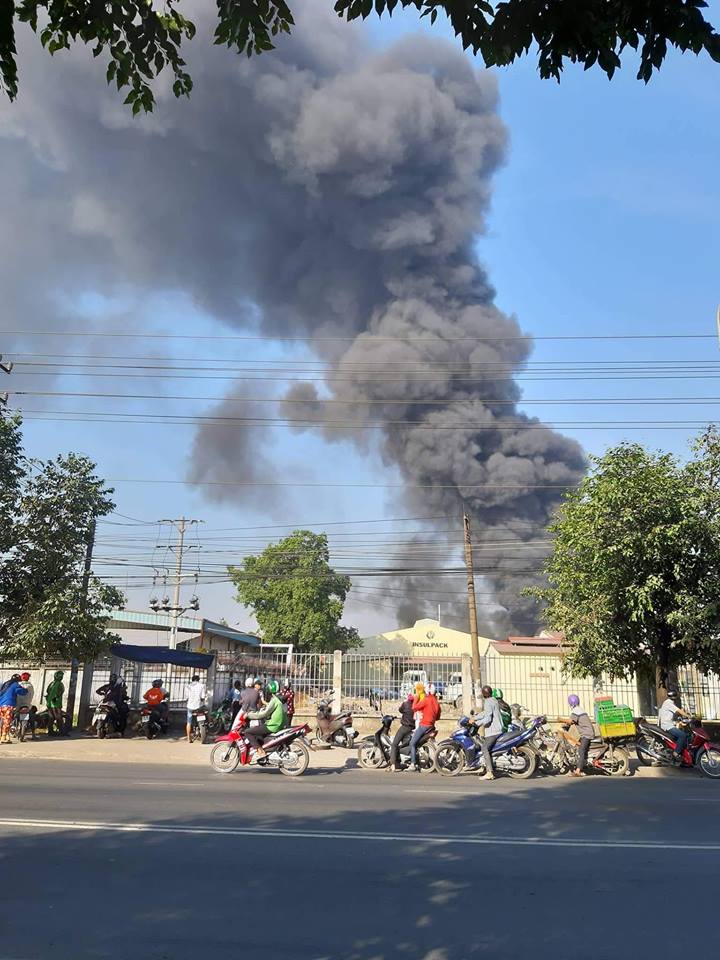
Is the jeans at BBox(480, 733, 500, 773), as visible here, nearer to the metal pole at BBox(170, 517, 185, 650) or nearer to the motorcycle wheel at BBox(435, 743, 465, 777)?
the motorcycle wheel at BBox(435, 743, 465, 777)

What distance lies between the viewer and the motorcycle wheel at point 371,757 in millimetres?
13984

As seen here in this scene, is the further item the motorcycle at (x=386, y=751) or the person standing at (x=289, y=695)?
the person standing at (x=289, y=695)

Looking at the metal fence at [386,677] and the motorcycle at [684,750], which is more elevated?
the metal fence at [386,677]

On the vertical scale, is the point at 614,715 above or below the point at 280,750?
above

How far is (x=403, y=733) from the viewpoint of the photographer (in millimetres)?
13531

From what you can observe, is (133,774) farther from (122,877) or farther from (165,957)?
(165,957)

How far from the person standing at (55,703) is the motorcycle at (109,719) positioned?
85 cm

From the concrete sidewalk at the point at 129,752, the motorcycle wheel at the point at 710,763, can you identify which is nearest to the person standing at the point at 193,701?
the concrete sidewalk at the point at 129,752

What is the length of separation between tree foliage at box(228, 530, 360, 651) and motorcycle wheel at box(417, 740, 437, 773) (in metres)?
43.7

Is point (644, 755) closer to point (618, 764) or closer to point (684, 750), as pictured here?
point (684, 750)

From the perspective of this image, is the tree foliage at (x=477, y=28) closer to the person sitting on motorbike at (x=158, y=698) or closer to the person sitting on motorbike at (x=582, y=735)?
the person sitting on motorbike at (x=582, y=735)

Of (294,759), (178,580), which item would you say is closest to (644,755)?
(294,759)

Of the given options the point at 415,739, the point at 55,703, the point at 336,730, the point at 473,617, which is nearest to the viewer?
the point at 415,739

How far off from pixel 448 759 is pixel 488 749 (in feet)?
3.49
